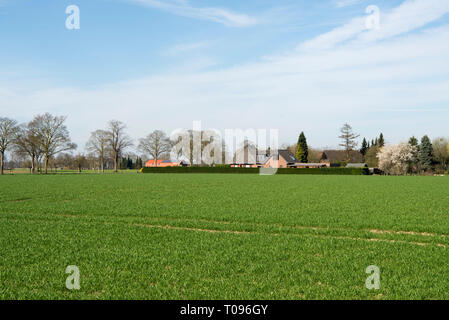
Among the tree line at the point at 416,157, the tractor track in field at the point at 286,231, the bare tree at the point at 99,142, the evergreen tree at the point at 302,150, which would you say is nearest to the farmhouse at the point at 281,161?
the evergreen tree at the point at 302,150

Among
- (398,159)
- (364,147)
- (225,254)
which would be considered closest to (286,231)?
(225,254)

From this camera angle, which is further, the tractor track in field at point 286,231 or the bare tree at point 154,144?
the bare tree at point 154,144

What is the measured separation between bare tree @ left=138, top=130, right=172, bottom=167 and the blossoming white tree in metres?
65.7

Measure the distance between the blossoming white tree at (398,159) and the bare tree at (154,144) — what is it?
65.7 meters

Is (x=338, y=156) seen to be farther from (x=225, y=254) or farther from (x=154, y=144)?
(x=225, y=254)

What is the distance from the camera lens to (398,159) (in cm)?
9256

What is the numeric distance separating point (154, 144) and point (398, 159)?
240 ft

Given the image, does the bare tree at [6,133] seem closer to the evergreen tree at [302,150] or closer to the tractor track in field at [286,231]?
the tractor track in field at [286,231]

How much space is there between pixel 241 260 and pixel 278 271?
1.11 m

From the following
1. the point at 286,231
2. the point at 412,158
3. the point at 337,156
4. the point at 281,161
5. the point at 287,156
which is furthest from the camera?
the point at 337,156

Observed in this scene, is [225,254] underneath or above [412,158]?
underneath

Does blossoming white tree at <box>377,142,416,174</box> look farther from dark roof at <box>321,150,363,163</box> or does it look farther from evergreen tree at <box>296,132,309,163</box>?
dark roof at <box>321,150,363,163</box>

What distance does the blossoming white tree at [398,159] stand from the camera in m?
91.6

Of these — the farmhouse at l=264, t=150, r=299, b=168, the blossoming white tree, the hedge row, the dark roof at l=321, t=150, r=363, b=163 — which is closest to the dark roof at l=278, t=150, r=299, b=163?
the farmhouse at l=264, t=150, r=299, b=168
